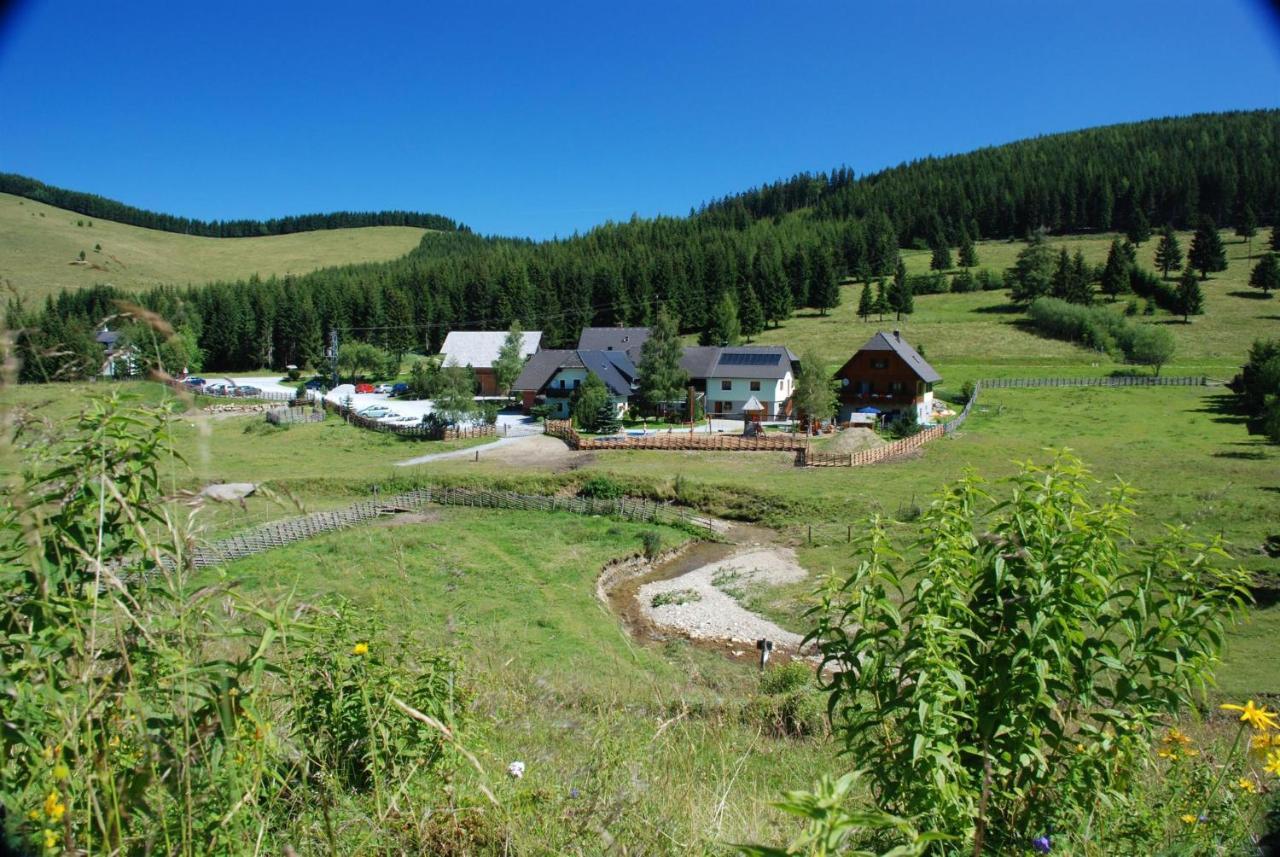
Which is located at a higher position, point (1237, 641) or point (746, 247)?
point (746, 247)

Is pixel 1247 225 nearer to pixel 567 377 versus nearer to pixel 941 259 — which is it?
pixel 941 259

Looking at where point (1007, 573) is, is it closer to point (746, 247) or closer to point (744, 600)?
point (744, 600)

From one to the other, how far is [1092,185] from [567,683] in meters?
158

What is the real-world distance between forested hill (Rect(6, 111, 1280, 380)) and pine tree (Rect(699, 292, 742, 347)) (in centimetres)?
55

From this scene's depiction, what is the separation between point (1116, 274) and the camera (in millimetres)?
88125

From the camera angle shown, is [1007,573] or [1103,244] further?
[1103,244]

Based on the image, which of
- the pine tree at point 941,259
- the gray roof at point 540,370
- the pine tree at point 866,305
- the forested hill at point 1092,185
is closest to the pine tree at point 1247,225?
the forested hill at point 1092,185

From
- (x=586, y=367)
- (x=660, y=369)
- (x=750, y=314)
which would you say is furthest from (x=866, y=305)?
(x=586, y=367)

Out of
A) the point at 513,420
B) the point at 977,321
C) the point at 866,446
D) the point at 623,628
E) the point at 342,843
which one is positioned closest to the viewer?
the point at 342,843

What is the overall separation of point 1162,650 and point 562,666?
11207 mm

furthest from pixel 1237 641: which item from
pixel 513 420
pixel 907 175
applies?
pixel 907 175

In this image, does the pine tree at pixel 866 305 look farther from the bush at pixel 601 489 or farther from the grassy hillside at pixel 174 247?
the grassy hillside at pixel 174 247

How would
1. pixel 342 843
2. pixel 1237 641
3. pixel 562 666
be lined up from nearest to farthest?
1. pixel 342 843
2. pixel 562 666
3. pixel 1237 641

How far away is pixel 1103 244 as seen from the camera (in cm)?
12131
